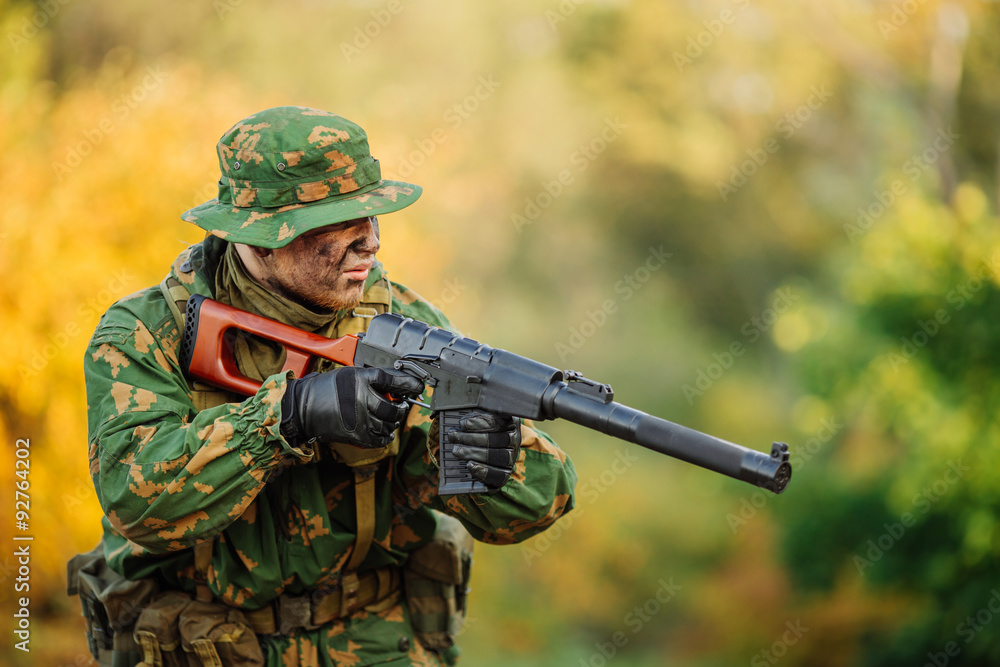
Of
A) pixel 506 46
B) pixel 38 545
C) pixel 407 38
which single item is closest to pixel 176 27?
pixel 407 38

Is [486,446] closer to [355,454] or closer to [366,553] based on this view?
[355,454]

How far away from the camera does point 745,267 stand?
14.1 m

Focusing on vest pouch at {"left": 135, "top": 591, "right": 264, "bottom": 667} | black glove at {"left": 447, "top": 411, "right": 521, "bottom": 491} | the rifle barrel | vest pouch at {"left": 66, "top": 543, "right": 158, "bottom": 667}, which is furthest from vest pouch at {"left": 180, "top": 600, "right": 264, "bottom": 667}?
the rifle barrel

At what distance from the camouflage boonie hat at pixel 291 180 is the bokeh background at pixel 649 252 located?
558 centimetres

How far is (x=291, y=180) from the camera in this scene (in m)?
3.29

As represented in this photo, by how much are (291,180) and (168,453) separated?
3.27 ft

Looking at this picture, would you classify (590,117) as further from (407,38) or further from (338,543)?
(338,543)

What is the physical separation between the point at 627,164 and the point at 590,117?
92cm

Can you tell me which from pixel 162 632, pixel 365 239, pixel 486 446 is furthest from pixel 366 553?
pixel 365 239

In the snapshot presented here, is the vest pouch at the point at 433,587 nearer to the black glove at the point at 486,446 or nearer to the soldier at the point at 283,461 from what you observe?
the soldier at the point at 283,461

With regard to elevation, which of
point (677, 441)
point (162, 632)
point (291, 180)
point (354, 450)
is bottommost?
point (162, 632)

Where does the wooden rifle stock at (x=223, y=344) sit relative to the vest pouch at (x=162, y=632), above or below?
above

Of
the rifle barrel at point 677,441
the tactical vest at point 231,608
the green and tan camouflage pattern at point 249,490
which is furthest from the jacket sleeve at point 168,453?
the rifle barrel at point 677,441

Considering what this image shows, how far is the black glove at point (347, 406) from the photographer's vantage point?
294 centimetres
